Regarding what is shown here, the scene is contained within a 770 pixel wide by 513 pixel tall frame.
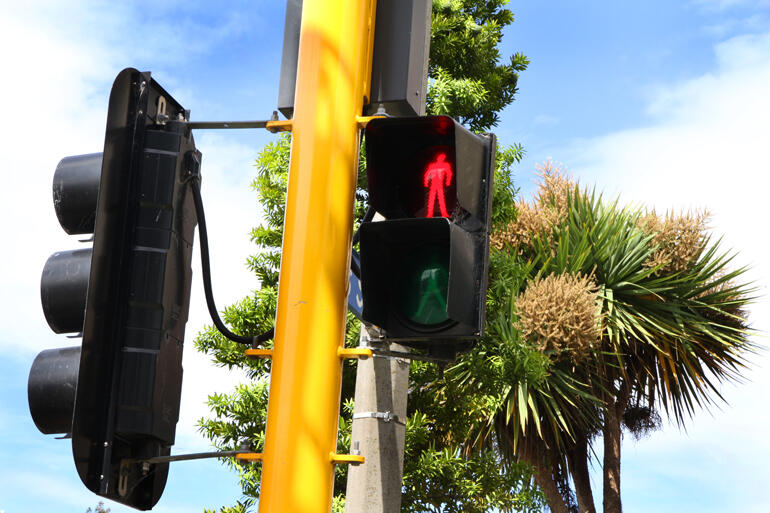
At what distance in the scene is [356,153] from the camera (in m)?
3.10

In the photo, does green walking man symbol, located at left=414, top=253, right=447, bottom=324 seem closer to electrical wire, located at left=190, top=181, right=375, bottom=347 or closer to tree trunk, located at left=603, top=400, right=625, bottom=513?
electrical wire, located at left=190, top=181, right=375, bottom=347

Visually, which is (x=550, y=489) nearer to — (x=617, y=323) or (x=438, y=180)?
(x=617, y=323)

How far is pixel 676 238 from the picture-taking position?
55.4ft

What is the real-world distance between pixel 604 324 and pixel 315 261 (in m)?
12.7

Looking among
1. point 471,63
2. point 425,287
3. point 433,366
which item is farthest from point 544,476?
point 425,287

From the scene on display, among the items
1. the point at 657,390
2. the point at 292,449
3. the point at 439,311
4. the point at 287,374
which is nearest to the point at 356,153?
the point at 439,311

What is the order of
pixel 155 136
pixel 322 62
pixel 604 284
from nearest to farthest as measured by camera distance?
pixel 155 136 < pixel 322 62 < pixel 604 284

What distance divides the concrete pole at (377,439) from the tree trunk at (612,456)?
10.3m

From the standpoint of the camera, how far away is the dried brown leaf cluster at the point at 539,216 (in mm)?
14852

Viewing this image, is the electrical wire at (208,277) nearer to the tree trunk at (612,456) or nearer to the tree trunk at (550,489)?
the tree trunk at (550,489)

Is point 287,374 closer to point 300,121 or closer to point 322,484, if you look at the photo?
point 322,484

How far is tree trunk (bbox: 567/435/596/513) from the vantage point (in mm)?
15367

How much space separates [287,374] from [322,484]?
345mm

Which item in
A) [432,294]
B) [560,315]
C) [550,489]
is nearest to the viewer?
[432,294]
